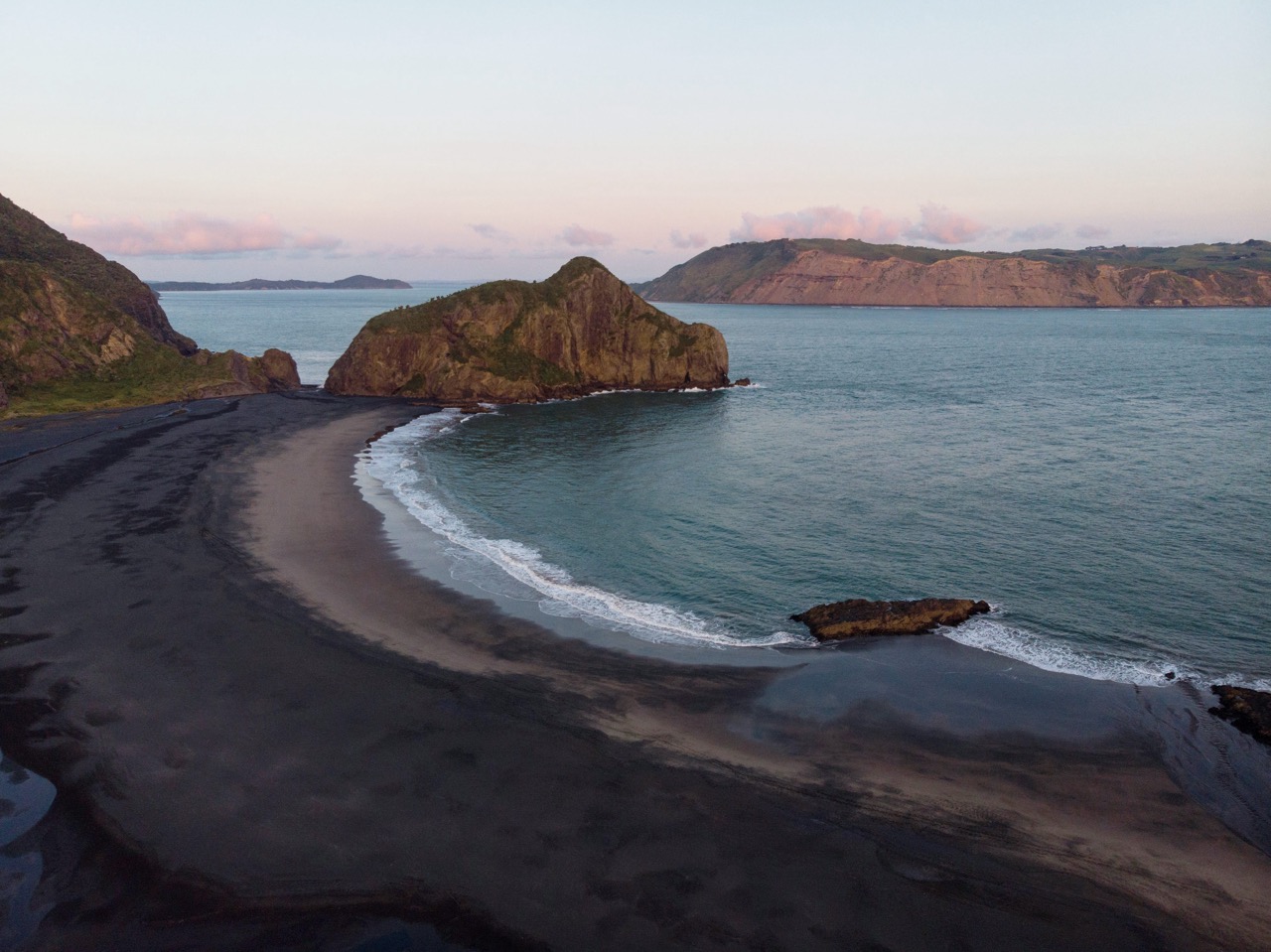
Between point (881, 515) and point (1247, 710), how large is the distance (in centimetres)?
2488

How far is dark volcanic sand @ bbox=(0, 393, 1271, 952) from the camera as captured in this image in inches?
734

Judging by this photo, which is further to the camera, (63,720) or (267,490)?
(267,490)

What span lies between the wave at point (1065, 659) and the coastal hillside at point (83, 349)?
3872 inches

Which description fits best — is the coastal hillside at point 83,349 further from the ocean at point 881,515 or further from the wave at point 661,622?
the wave at point 661,622

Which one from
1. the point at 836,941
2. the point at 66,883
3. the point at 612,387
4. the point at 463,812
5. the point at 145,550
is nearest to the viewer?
the point at 836,941

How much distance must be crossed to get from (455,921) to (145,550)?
35680mm

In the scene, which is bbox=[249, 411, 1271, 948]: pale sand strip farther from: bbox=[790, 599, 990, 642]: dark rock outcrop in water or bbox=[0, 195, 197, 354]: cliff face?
bbox=[0, 195, 197, 354]: cliff face

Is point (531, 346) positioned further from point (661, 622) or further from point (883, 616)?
point (883, 616)

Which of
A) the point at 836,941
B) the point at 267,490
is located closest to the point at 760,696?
the point at 836,941

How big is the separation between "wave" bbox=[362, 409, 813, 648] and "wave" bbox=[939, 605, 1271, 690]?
8077mm

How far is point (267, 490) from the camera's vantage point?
58.2m

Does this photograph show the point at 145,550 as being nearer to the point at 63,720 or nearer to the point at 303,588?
the point at 303,588

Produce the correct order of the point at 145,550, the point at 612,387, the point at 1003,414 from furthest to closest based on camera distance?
the point at 612,387, the point at 1003,414, the point at 145,550

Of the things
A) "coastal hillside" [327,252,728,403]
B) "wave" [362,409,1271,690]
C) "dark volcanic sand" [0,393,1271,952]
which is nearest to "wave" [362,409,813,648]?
"wave" [362,409,1271,690]
